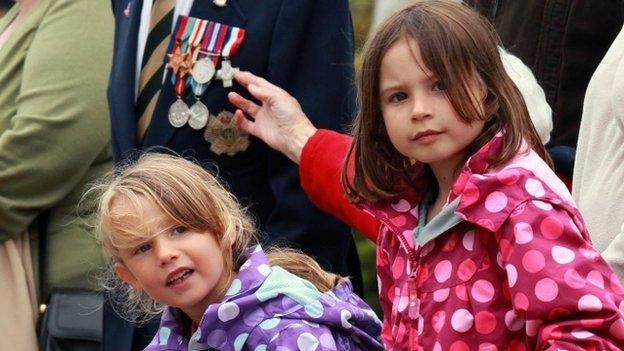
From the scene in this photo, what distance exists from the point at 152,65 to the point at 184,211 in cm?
111

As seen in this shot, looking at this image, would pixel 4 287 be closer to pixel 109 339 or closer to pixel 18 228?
pixel 18 228

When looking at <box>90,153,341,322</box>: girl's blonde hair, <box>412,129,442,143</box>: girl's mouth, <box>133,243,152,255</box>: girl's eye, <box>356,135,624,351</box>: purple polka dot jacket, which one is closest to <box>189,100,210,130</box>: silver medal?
<box>90,153,341,322</box>: girl's blonde hair

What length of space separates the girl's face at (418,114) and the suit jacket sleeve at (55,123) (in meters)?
2.03

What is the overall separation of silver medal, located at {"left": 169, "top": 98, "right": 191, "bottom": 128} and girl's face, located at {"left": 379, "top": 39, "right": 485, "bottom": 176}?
1.26 meters

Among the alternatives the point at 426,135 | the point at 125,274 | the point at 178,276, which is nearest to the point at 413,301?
the point at 426,135

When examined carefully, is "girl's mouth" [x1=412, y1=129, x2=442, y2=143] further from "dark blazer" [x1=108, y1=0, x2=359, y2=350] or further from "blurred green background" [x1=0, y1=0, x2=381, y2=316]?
"blurred green background" [x1=0, y1=0, x2=381, y2=316]

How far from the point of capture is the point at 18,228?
4965mm

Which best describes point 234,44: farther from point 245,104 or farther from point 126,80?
point 126,80

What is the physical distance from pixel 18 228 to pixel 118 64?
84 cm

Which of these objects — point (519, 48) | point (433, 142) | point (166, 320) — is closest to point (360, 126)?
point (433, 142)

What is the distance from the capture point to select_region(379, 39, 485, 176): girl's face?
9.73ft

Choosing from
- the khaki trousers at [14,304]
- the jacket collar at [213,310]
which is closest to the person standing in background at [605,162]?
the jacket collar at [213,310]

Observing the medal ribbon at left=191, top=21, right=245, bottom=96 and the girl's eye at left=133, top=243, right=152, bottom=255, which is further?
the medal ribbon at left=191, top=21, right=245, bottom=96

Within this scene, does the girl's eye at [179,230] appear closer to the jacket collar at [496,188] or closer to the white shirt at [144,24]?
the jacket collar at [496,188]
